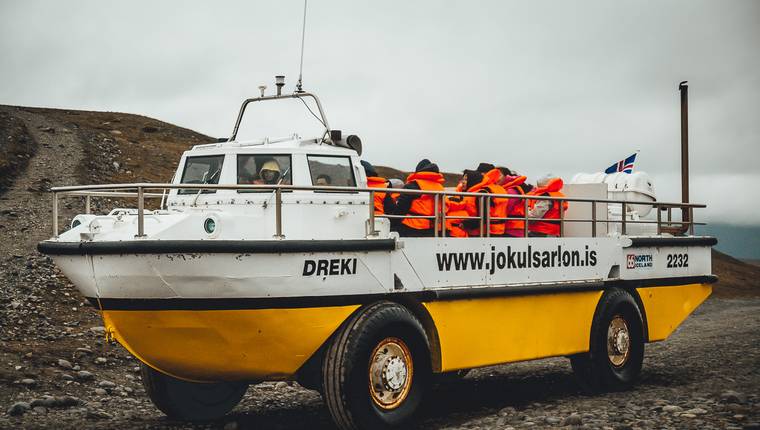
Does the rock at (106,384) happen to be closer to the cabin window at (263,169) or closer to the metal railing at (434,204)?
the metal railing at (434,204)

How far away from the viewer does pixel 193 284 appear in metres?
5.64

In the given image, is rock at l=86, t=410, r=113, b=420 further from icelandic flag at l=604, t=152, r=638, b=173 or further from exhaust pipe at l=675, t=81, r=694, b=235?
exhaust pipe at l=675, t=81, r=694, b=235

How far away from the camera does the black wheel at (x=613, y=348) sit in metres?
8.23

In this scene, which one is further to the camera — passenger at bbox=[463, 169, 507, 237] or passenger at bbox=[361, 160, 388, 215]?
passenger at bbox=[463, 169, 507, 237]

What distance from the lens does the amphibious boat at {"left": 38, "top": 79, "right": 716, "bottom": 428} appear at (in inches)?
225

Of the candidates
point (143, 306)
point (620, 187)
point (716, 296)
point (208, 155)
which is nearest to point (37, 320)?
point (208, 155)

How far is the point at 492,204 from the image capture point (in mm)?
7688

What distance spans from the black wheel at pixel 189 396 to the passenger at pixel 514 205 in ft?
8.13

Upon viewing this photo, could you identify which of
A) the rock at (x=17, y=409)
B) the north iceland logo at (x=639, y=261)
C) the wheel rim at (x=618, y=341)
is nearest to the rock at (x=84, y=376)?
the rock at (x=17, y=409)

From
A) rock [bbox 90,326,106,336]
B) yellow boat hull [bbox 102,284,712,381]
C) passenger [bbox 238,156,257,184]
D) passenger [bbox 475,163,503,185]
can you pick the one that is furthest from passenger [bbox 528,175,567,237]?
rock [bbox 90,326,106,336]

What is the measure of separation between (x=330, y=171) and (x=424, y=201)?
0.72 meters

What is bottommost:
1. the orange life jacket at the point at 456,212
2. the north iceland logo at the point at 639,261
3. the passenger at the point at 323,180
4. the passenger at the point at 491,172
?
the north iceland logo at the point at 639,261

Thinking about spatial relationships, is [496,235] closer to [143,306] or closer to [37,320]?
[143,306]

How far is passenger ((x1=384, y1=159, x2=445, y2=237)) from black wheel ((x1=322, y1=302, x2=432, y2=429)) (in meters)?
0.73
